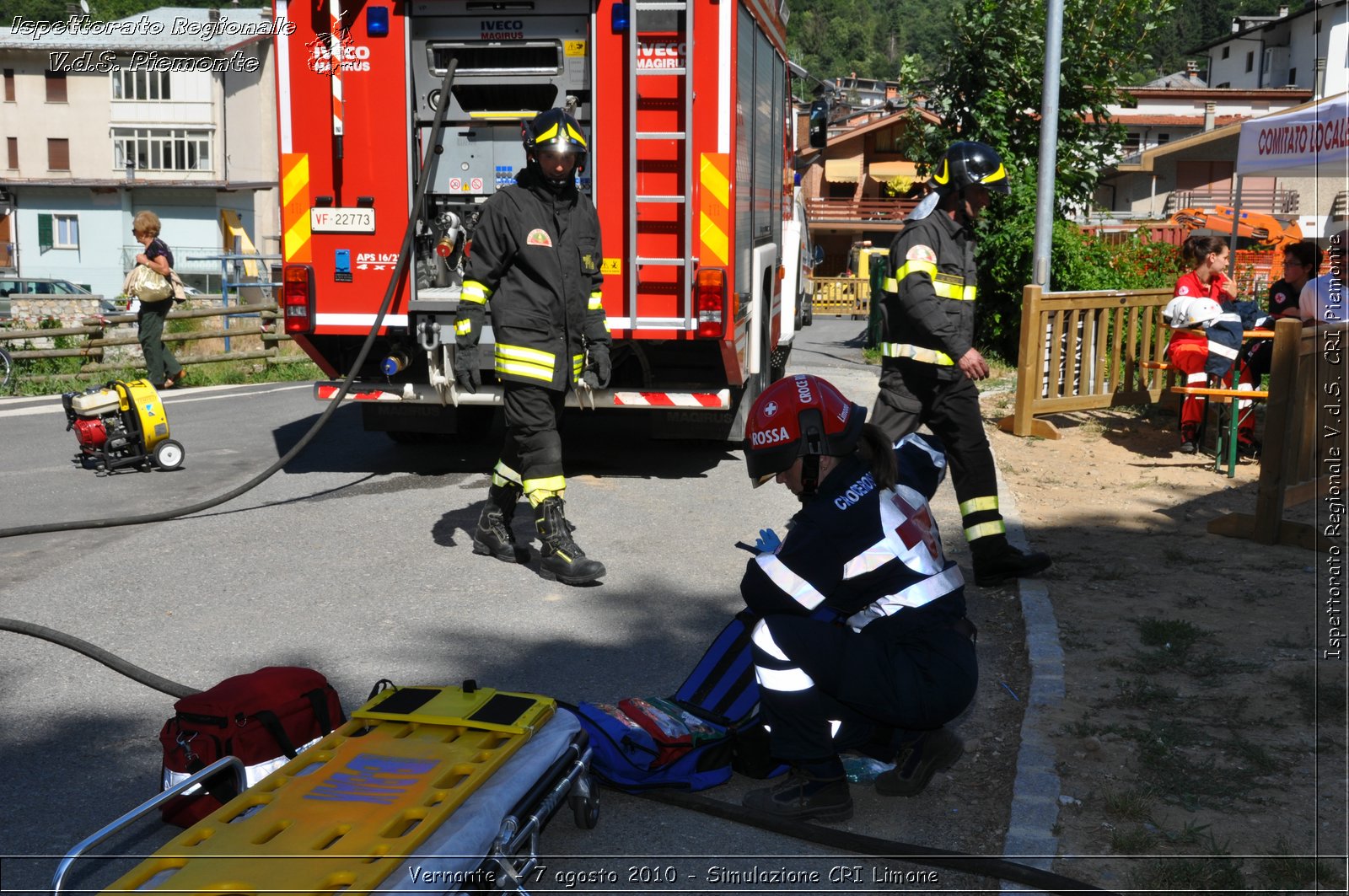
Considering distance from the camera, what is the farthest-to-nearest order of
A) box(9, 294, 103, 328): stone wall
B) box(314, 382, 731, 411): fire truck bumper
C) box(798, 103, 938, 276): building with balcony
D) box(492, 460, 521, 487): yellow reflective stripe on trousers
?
box(798, 103, 938, 276): building with balcony, box(9, 294, 103, 328): stone wall, box(314, 382, 731, 411): fire truck bumper, box(492, 460, 521, 487): yellow reflective stripe on trousers

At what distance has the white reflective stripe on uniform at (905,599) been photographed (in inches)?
141

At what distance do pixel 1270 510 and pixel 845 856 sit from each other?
4.22 meters

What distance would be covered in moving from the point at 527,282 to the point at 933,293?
1.92 m

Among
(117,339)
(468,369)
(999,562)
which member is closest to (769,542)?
(999,562)

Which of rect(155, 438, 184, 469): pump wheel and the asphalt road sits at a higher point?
rect(155, 438, 184, 469): pump wheel

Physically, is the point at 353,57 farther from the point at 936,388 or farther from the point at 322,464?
the point at 936,388

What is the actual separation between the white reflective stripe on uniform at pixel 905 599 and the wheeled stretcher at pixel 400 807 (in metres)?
0.89

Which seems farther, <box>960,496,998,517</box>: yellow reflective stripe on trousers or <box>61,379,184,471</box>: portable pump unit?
<box>61,379,184,471</box>: portable pump unit

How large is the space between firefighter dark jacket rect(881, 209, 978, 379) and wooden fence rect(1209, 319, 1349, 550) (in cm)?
182

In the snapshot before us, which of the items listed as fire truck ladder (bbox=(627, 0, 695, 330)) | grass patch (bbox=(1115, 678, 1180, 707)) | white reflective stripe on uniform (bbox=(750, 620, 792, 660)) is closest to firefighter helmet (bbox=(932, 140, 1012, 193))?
fire truck ladder (bbox=(627, 0, 695, 330))

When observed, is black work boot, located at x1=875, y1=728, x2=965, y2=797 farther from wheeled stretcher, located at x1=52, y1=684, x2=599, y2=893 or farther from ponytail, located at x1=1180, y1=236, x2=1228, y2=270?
ponytail, located at x1=1180, y1=236, x2=1228, y2=270

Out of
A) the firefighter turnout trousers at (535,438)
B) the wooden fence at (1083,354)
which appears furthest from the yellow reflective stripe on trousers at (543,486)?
the wooden fence at (1083,354)

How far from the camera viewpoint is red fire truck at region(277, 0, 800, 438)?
7.37 meters

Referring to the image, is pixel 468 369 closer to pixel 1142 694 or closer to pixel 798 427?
pixel 798 427
